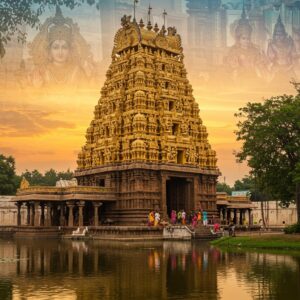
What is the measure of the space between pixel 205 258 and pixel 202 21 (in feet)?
141

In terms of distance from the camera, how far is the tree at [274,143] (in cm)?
4412

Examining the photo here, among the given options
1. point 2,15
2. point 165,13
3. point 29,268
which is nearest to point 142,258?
point 29,268

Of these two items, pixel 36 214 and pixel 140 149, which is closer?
pixel 140 149

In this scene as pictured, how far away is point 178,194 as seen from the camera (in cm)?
6675

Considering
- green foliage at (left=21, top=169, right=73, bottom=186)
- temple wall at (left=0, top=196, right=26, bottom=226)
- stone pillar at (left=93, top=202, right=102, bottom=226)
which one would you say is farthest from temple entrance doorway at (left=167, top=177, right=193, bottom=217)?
green foliage at (left=21, top=169, right=73, bottom=186)

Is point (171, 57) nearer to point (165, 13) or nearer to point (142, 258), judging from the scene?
point (165, 13)

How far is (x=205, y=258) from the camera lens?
30.5 metres

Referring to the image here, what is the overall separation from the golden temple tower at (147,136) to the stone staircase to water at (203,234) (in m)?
10.2

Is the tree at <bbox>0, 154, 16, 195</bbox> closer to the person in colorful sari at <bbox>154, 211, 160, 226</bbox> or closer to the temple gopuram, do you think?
the temple gopuram

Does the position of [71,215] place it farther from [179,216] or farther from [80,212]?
[179,216]

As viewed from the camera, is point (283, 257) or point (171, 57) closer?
point (283, 257)

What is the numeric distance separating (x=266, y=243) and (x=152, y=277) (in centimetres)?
1724

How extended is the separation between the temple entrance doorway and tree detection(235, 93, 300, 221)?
1803cm

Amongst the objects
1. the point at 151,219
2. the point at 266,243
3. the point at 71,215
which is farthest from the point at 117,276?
the point at 71,215
